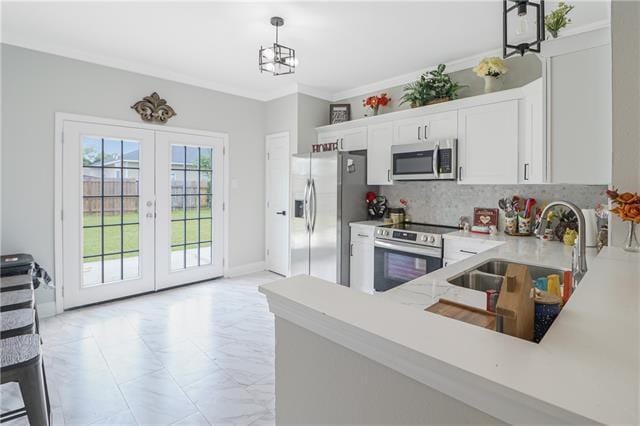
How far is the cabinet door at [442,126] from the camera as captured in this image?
3441 mm

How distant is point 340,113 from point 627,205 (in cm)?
361

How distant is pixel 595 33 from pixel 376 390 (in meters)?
2.82

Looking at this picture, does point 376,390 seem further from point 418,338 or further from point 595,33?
point 595,33

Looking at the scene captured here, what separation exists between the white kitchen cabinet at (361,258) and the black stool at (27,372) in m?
2.94

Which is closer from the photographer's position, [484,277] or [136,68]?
[484,277]

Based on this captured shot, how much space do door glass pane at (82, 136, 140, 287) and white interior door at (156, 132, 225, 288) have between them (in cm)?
27

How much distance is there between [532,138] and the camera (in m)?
2.83

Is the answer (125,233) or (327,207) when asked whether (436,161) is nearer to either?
(327,207)

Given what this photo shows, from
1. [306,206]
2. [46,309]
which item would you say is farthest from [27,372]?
[306,206]

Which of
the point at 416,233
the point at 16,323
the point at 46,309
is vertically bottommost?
the point at 46,309

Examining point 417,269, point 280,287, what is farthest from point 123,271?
point 280,287

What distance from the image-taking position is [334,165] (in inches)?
156

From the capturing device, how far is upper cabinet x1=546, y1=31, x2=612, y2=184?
89.4 inches

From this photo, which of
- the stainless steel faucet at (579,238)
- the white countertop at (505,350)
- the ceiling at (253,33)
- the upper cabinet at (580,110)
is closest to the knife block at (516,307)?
the white countertop at (505,350)
